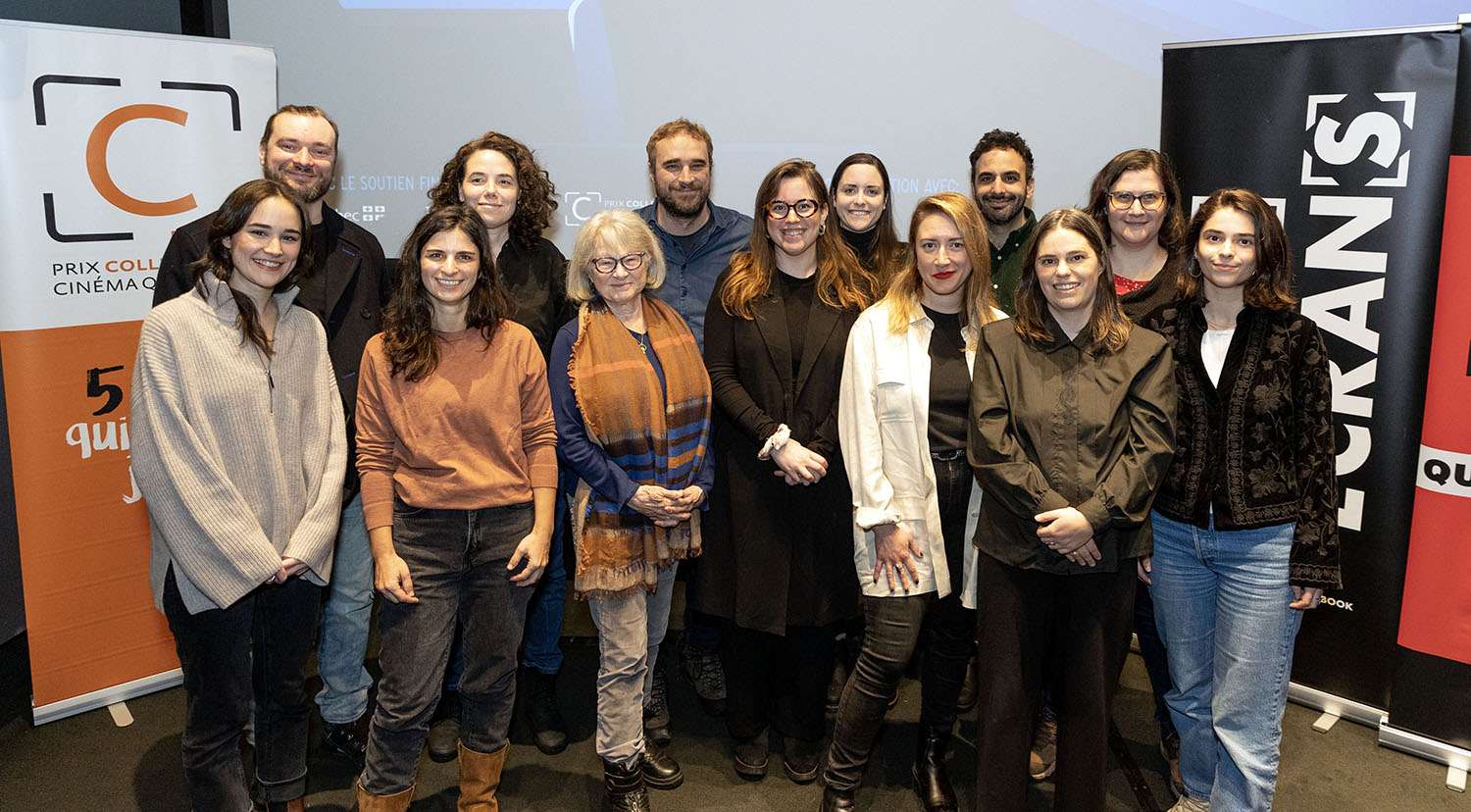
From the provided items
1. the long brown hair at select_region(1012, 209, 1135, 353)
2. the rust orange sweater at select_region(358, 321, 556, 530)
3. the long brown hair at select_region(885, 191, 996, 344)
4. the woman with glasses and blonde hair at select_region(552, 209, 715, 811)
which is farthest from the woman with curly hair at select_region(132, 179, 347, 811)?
the long brown hair at select_region(1012, 209, 1135, 353)

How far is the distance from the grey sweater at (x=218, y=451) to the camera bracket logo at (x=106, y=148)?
1309 mm

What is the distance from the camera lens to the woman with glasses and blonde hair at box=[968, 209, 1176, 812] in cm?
238

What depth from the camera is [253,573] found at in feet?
7.66

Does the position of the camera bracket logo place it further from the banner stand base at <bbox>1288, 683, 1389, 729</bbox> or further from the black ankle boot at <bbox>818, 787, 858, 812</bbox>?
the banner stand base at <bbox>1288, 683, 1389, 729</bbox>

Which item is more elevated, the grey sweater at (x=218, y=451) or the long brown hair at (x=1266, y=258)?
the long brown hair at (x=1266, y=258)

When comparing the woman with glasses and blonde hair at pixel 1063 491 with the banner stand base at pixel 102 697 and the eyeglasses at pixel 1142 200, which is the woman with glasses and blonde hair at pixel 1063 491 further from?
the banner stand base at pixel 102 697

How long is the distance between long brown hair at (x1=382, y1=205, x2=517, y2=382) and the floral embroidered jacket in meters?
1.78

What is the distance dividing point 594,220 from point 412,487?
82cm

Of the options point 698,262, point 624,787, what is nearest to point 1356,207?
point 698,262

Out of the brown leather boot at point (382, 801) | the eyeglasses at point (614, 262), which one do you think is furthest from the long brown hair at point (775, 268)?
the brown leather boot at point (382, 801)

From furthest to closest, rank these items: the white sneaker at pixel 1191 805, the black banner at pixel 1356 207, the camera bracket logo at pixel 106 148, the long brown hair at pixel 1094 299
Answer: the camera bracket logo at pixel 106 148, the black banner at pixel 1356 207, the white sneaker at pixel 1191 805, the long brown hair at pixel 1094 299

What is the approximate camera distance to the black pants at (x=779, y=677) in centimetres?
303

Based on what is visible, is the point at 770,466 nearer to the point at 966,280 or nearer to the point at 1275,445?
the point at 966,280

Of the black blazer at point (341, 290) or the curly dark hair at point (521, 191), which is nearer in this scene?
the black blazer at point (341, 290)
